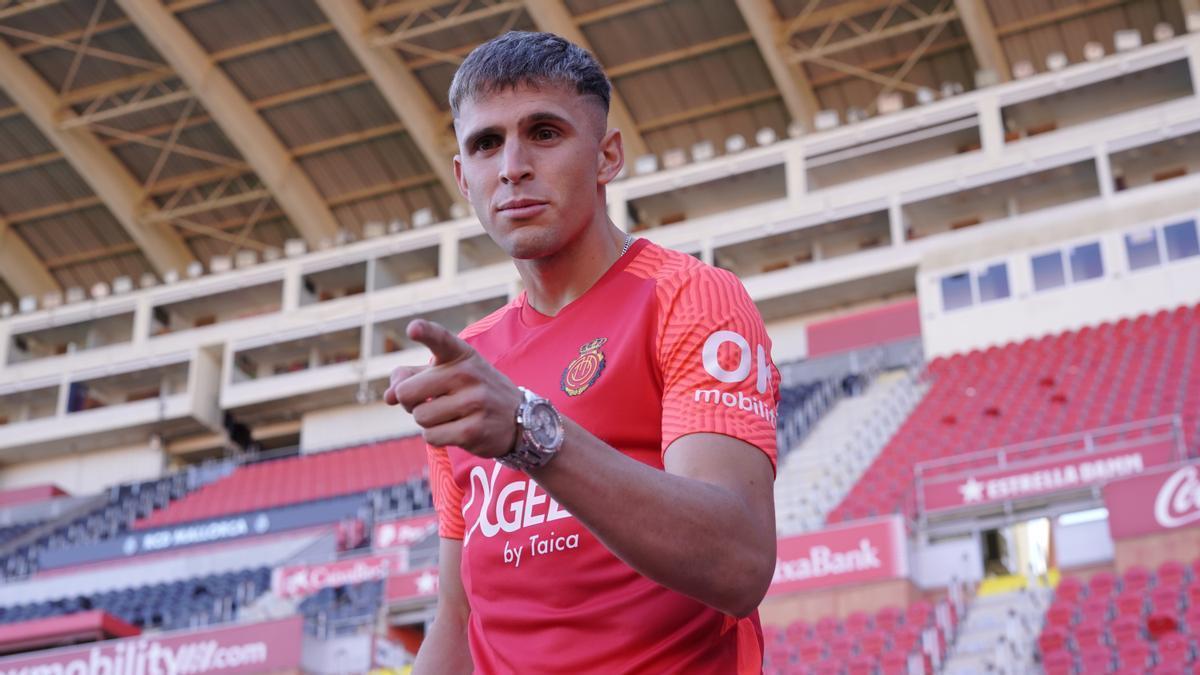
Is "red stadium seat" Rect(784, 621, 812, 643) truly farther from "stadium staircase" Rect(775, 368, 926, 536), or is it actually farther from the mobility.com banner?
the mobility.com banner

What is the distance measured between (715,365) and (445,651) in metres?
0.67

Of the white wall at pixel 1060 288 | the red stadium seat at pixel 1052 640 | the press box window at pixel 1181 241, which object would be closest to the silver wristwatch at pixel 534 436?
the red stadium seat at pixel 1052 640

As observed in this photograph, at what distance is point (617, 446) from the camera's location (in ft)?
6.67

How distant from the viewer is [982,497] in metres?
14.5

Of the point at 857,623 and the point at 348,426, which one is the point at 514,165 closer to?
the point at 857,623

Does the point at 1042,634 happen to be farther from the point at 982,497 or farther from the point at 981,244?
the point at 981,244

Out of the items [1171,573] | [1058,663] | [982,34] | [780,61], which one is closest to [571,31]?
[780,61]

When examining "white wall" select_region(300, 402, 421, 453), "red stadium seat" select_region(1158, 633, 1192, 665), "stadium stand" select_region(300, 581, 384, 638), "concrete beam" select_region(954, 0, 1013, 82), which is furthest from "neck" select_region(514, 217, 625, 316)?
"white wall" select_region(300, 402, 421, 453)

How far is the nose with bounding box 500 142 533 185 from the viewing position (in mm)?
2029

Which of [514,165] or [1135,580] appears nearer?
[514,165]

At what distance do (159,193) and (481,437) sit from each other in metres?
32.7

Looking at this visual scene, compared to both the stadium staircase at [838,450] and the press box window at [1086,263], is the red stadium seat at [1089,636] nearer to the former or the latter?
the stadium staircase at [838,450]

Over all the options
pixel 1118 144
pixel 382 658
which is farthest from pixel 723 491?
pixel 1118 144

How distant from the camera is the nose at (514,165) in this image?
6.66 feet
